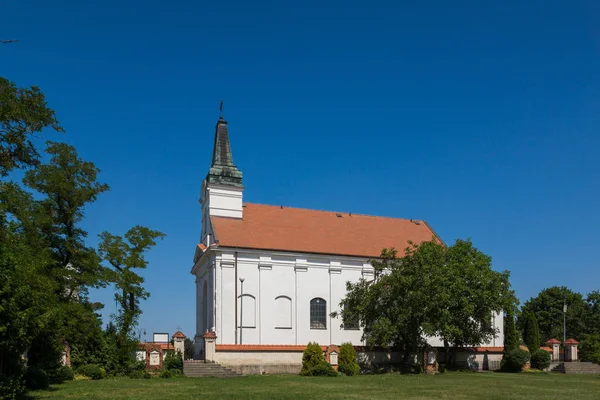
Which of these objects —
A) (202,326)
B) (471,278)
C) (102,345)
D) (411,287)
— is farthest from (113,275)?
(471,278)

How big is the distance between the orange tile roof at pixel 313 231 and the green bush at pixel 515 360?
1000 cm

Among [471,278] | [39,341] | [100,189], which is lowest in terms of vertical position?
[39,341]

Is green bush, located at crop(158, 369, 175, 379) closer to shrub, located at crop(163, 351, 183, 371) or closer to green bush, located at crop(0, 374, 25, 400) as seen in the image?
shrub, located at crop(163, 351, 183, 371)

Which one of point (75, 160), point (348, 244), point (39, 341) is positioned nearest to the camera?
point (39, 341)

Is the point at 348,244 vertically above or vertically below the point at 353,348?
above

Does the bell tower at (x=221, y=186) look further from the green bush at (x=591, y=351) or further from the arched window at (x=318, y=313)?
the green bush at (x=591, y=351)

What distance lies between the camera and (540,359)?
43.4 m

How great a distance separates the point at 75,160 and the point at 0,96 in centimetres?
1703

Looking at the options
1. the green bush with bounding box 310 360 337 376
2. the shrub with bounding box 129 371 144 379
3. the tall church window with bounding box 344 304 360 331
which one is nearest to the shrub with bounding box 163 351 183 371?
the shrub with bounding box 129 371 144 379

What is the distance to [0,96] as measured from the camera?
18.6 m

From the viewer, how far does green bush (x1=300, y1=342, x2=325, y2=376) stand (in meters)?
35.2

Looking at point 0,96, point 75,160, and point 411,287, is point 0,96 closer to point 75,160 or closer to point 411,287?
point 75,160

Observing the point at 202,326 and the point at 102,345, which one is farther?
the point at 202,326

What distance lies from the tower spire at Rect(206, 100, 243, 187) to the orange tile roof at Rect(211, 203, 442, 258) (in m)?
2.59
